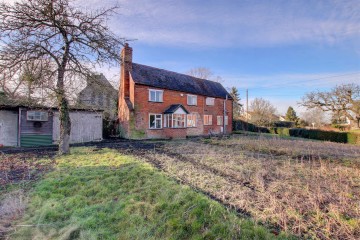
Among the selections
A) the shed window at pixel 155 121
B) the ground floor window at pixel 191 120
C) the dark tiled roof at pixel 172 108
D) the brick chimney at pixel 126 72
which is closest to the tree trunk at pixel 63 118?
A: the brick chimney at pixel 126 72

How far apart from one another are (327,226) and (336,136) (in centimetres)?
2904

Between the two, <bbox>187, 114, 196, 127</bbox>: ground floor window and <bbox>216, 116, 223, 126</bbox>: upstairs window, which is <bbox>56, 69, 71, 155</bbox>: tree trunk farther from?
<bbox>216, 116, 223, 126</bbox>: upstairs window

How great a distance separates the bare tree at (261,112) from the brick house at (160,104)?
16.2 m

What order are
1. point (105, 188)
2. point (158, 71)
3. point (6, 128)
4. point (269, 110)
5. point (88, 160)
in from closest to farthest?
point (105, 188)
point (88, 160)
point (6, 128)
point (158, 71)
point (269, 110)

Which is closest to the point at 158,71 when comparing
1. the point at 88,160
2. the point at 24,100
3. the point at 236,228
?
the point at 24,100

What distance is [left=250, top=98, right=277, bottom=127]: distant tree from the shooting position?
36.8 m

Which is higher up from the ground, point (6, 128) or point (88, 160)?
point (6, 128)

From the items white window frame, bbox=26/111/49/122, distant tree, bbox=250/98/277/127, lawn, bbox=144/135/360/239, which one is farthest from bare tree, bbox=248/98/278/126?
white window frame, bbox=26/111/49/122

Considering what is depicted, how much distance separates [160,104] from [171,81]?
11.9 ft

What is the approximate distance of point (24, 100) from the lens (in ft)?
34.4

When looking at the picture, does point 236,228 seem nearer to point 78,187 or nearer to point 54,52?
point 78,187

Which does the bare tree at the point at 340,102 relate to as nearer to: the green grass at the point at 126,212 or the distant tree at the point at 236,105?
the distant tree at the point at 236,105

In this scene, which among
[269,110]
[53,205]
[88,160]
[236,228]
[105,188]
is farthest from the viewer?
[269,110]

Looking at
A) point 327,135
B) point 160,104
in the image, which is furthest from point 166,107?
point 327,135
